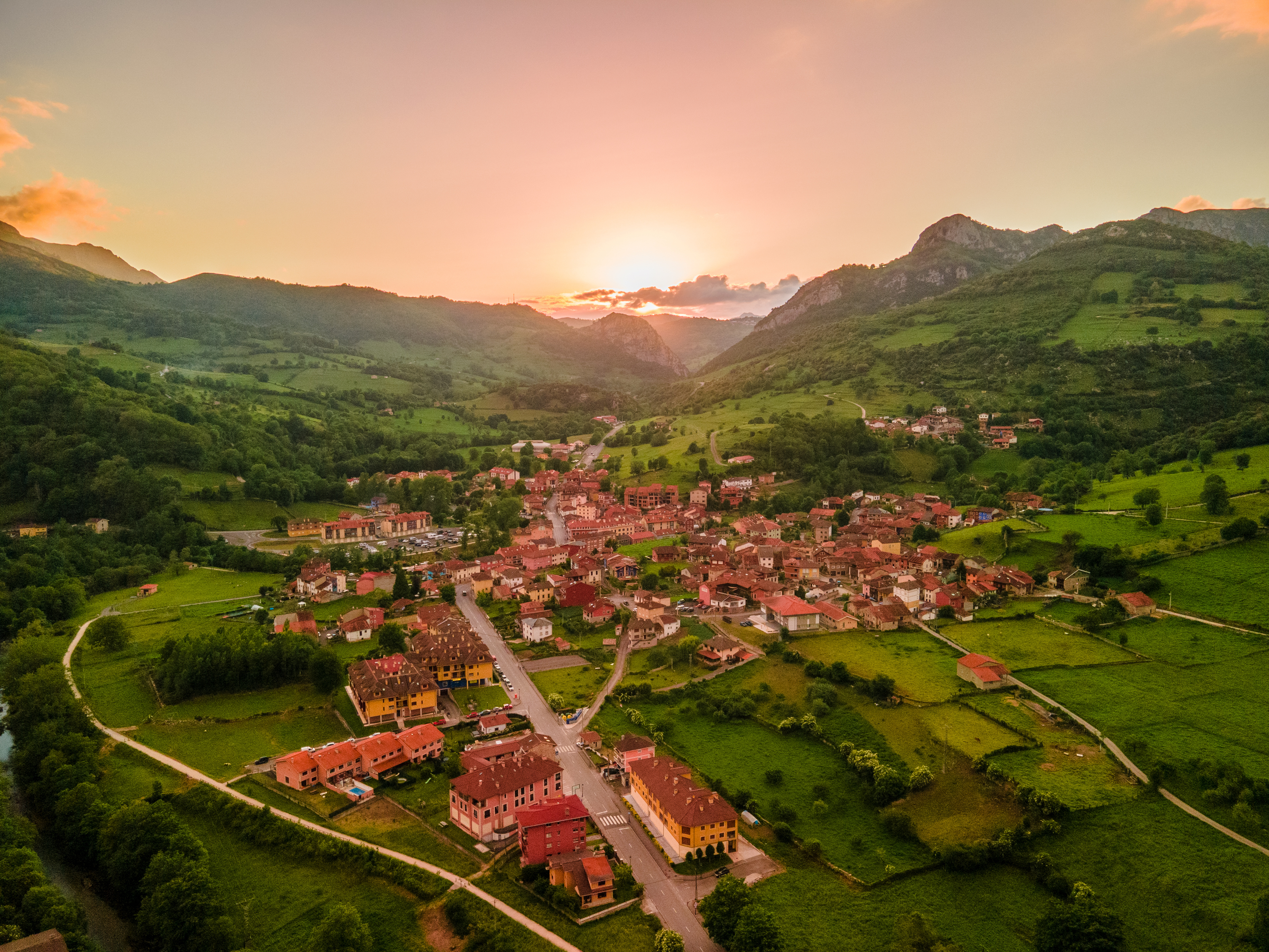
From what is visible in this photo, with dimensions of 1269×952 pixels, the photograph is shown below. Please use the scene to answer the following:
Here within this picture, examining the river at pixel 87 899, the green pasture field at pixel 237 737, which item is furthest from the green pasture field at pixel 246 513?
the river at pixel 87 899

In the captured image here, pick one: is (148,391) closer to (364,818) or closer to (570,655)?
(570,655)

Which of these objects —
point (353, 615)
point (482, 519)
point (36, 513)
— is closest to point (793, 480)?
point (482, 519)

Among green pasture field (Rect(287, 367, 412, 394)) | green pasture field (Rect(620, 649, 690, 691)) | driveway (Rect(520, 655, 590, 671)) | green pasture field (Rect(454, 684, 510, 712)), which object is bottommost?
green pasture field (Rect(454, 684, 510, 712))

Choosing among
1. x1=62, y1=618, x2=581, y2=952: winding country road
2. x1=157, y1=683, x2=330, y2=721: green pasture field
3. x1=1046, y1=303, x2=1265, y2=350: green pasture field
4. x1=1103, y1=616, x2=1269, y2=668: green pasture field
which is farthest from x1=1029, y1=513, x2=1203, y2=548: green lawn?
x1=1046, y1=303, x2=1265, y2=350: green pasture field

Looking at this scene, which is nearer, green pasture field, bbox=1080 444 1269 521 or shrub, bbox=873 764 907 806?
shrub, bbox=873 764 907 806

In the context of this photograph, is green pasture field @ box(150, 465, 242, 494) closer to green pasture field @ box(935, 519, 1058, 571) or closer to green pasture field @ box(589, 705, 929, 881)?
green pasture field @ box(589, 705, 929, 881)

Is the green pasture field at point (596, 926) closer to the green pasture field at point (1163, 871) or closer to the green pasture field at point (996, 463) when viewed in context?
the green pasture field at point (1163, 871)

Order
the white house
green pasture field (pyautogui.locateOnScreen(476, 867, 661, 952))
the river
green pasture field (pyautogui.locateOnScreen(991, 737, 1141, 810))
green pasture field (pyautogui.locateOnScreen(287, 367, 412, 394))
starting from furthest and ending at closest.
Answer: green pasture field (pyautogui.locateOnScreen(287, 367, 412, 394)), the white house, green pasture field (pyautogui.locateOnScreen(991, 737, 1141, 810)), the river, green pasture field (pyautogui.locateOnScreen(476, 867, 661, 952))
